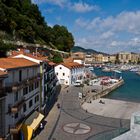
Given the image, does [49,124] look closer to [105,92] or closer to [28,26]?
[105,92]

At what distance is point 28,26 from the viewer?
109 metres

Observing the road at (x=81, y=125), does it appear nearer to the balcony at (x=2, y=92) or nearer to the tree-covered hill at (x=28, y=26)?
the balcony at (x=2, y=92)

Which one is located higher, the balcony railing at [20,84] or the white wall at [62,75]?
the balcony railing at [20,84]

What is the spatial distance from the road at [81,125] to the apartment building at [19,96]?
4.28 metres

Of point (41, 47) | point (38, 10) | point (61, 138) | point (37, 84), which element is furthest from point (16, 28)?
point (61, 138)

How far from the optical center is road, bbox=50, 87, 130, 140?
149ft

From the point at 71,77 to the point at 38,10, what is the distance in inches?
1822

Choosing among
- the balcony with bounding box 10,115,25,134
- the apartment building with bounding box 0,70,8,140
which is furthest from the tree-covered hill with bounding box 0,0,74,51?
the apartment building with bounding box 0,70,8,140

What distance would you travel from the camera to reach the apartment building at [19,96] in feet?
123

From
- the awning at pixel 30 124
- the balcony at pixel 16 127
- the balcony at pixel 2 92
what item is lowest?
the awning at pixel 30 124

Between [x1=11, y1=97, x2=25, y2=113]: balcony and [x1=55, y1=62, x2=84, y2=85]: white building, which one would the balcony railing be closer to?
[x1=11, y1=97, x2=25, y2=113]: balcony

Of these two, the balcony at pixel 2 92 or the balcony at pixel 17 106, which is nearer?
the balcony at pixel 2 92

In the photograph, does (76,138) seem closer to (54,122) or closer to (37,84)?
(54,122)

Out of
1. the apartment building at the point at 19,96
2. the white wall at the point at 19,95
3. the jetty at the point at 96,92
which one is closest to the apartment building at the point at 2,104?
the apartment building at the point at 19,96
